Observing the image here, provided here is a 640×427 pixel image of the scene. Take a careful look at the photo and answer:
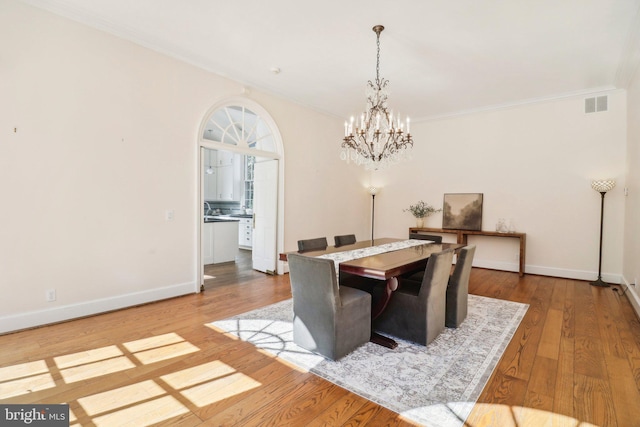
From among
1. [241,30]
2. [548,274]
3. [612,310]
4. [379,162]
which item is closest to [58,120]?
[241,30]

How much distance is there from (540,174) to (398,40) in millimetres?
3743

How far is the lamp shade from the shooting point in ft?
15.3

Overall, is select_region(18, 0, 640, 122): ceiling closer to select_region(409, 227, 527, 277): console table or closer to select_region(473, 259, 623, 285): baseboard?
select_region(409, 227, 527, 277): console table

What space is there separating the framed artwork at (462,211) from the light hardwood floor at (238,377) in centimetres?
270

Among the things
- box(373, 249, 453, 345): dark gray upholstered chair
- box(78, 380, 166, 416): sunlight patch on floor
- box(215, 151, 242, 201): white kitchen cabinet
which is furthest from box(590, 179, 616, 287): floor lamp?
box(215, 151, 242, 201): white kitchen cabinet

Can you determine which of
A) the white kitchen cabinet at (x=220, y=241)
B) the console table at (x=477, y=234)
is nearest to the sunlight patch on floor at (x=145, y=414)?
the white kitchen cabinet at (x=220, y=241)

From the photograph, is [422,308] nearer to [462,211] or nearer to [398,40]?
[398,40]

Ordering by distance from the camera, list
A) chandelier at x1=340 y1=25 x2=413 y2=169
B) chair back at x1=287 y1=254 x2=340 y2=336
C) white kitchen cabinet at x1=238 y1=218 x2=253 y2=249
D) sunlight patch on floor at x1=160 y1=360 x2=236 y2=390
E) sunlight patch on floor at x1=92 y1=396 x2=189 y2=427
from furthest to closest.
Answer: white kitchen cabinet at x1=238 y1=218 x2=253 y2=249
chandelier at x1=340 y1=25 x2=413 y2=169
chair back at x1=287 y1=254 x2=340 y2=336
sunlight patch on floor at x1=160 y1=360 x2=236 y2=390
sunlight patch on floor at x1=92 y1=396 x2=189 y2=427

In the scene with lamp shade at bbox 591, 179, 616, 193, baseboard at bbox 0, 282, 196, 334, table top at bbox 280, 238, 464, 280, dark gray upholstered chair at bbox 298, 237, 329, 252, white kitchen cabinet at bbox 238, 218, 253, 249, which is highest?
lamp shade at bbox 591, 179, 616, 193

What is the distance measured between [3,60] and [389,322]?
420cm

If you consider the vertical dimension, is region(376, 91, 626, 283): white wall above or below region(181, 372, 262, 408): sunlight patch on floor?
above

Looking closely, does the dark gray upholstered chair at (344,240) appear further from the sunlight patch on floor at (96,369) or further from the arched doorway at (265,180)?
the sunlight patch on floor at (96,369)

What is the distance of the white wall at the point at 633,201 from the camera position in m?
3.75

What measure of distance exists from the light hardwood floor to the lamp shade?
6.94ft
